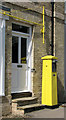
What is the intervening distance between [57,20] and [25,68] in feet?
10.2

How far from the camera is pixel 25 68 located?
9.98m

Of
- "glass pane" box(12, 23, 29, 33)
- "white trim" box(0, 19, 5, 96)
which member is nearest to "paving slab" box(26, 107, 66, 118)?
"white trim" box(0, 19, 5, 96)

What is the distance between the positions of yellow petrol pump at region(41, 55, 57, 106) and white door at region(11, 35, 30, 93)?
0.71m

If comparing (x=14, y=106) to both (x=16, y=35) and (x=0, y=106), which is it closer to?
(x=0, y=106)

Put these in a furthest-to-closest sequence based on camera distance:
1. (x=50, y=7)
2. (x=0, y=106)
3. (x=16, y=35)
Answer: (x=50, y=7), (x=16, y=35), (x=0, y=106)

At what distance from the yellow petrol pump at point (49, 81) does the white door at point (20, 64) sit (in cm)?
71

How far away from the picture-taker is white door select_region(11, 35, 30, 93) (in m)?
9.48

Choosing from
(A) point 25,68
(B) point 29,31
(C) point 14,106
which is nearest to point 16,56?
(A) point 25,68

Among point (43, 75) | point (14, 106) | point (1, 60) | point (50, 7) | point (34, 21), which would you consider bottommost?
point (14, 106)

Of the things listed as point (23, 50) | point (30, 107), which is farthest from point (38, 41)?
point (30, 107)

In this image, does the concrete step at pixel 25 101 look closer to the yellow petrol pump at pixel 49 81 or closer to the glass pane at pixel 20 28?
the yellow petrol pump at pixel 49 81

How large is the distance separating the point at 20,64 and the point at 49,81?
142 cm

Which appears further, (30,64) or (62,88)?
(62,88)

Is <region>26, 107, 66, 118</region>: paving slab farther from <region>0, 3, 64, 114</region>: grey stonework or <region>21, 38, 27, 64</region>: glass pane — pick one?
<region>21, 38, 27, 64</region>: glass pane
